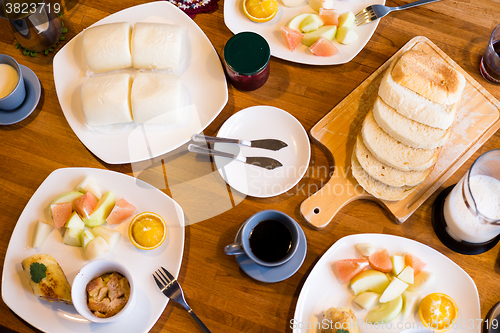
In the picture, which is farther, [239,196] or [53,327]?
[239,196]

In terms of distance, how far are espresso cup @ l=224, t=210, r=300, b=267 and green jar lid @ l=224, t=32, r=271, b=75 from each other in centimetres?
64

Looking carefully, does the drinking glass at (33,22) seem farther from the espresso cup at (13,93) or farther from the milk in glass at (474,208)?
the milk in glass at (474,208)

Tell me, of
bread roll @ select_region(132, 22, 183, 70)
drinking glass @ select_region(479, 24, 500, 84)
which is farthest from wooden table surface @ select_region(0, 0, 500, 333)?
bread roll @ select_region(132, 22, 183, 70)

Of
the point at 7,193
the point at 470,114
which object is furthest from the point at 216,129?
the point at 470,114

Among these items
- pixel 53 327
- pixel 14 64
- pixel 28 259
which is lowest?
pixel 53 327

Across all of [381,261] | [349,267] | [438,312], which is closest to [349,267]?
[349,267]

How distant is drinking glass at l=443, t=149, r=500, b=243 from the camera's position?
1409 millimetres

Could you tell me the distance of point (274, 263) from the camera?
137cm

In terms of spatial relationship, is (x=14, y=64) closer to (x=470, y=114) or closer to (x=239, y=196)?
(x=239, y=196)

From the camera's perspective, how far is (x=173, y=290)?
148 centimetres

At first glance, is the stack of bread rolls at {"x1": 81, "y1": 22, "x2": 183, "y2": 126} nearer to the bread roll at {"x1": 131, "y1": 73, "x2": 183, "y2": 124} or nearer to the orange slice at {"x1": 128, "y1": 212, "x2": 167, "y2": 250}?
the bread roll at {"x1": 131, "y1": 73, "x2": 183, "y2": 124}

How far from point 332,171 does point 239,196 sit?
17.6 inches

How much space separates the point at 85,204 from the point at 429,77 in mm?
1603

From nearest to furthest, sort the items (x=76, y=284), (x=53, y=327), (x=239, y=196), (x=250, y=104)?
(x=76, y=284) < (x=53, y=327) < (x=239, y=196) < (x=250, y=104)
